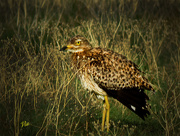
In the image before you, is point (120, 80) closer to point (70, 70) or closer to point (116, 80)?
point (116, 80)

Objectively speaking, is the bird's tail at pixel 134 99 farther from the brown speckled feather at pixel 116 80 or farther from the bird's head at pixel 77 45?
the bird's head at pixel 77 45

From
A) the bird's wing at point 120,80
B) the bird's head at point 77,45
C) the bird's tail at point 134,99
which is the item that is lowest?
the bird's tail at point 134,99

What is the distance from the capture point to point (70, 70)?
4590mm

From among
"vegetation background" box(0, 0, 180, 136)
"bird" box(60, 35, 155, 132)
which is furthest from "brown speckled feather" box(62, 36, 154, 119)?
"vegetation background" box(0, 0, 180, 136)

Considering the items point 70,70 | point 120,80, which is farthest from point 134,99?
point 70,70

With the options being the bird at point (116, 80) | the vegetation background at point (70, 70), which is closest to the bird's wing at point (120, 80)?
the bird at point (116, 80)

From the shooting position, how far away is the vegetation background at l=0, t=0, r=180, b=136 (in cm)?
445

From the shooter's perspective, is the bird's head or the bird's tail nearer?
the bird's tail

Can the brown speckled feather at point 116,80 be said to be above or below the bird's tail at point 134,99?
above

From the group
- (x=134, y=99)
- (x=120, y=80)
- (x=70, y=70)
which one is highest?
(x=70, y=70)

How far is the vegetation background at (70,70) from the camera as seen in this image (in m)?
4.45

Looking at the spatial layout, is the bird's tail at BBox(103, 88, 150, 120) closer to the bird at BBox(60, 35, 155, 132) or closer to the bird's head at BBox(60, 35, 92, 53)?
the bird at BBox(60, 35, 155, 132)

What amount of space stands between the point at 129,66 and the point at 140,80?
255mm

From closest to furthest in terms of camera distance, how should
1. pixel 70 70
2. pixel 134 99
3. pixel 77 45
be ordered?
pixel 134 99 < pixel 70 70 < pixel 77 45
